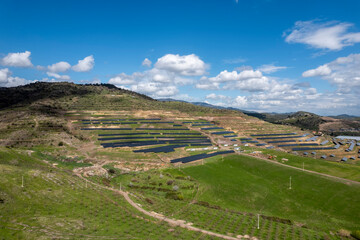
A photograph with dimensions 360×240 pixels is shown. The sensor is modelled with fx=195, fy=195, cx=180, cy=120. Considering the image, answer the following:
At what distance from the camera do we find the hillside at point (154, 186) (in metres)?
32.0

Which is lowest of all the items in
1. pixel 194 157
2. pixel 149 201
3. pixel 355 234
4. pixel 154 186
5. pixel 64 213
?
pixel 154 186

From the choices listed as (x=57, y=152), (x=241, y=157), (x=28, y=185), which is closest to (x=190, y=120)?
(x=241, y=157)

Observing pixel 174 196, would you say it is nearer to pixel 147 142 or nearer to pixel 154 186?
pixel 154 186

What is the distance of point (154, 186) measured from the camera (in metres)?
54.8

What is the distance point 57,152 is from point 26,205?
1824 inches

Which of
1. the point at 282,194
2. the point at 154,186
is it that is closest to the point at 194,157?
the point at 154,186

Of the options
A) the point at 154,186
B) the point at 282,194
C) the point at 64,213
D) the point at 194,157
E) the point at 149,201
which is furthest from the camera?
the point at 194,157

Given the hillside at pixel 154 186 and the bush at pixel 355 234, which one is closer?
the hillside at pixel 154 186

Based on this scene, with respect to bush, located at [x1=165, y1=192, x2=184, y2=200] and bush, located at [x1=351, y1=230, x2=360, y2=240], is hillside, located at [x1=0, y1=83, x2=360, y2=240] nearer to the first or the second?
bush, located at [x1=165, y1=192, x2=184, y2=200]

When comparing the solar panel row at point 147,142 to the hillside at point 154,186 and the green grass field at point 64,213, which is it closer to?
the hillside at point 154,186

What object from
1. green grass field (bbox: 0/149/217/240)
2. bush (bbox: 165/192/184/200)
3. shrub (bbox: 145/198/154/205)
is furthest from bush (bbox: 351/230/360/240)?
shrub (bbox: 145/198/154/205)

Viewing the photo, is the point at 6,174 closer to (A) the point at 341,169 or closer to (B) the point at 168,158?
(B) the point at 168,158

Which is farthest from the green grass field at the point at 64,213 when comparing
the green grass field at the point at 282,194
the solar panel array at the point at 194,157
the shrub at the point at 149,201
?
the solar panel array at the point at 194,157

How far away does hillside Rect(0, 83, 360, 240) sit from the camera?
3203 centimetres
